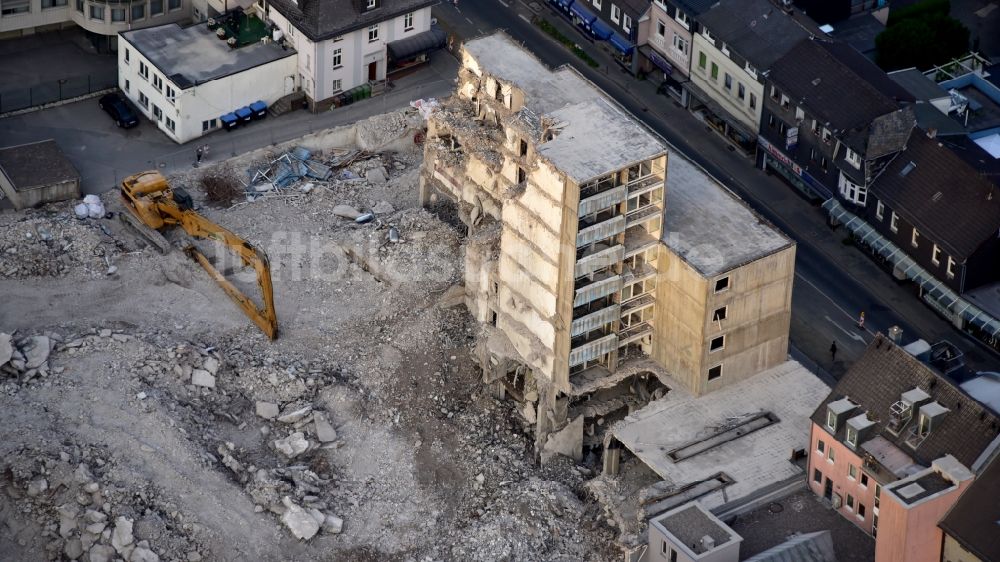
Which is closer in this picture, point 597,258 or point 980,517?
point 980,517

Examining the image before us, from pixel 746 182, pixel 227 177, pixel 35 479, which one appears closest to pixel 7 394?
pixel 35 479

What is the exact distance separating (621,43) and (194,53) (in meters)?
36.6

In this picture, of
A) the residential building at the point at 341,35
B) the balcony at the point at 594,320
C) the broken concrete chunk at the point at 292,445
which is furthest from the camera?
the residential building at the point at 341,35

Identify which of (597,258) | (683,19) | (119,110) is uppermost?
(597,258)

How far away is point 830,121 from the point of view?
174125 mm

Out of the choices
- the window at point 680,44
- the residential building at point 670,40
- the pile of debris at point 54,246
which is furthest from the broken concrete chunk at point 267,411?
the window at point 680,44

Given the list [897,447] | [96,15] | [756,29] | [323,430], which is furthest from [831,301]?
[96,15]

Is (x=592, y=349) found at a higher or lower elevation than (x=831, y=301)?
higher

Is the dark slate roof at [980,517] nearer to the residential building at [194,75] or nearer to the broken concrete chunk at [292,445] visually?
the broken concrete chunk at [292,445]

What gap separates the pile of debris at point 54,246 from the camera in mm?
165500

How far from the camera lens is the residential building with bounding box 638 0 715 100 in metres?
187

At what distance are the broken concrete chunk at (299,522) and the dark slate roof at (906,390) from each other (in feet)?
108

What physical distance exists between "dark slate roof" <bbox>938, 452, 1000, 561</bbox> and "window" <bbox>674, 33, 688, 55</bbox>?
64.4 m

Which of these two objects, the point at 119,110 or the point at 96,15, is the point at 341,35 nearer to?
the point at 119,110
